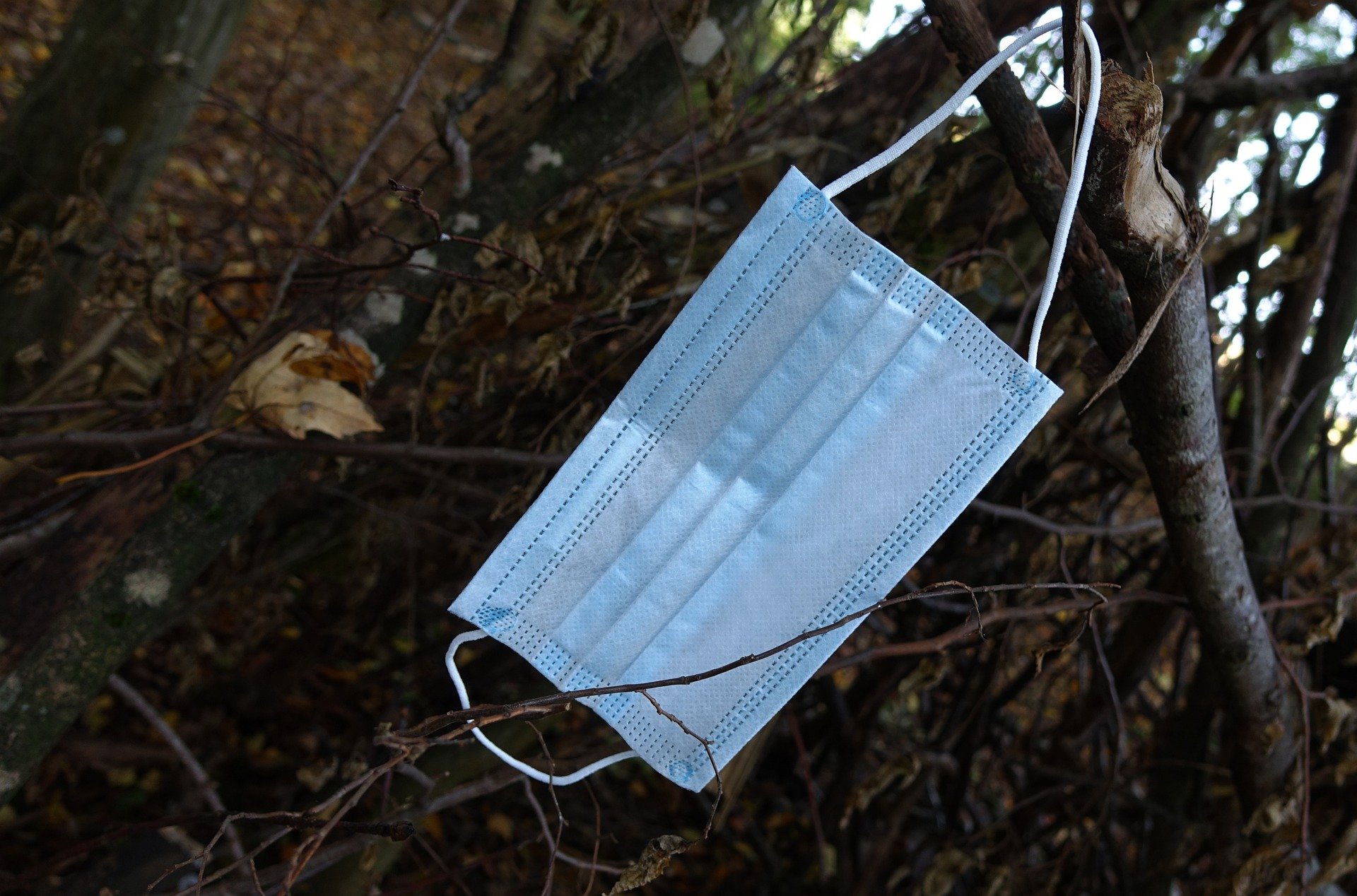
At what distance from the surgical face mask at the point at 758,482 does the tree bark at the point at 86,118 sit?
2.14m

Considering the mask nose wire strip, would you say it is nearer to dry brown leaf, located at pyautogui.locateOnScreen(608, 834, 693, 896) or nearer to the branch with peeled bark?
the branch with peeled bark

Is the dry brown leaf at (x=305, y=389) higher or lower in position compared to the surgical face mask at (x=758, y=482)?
lower

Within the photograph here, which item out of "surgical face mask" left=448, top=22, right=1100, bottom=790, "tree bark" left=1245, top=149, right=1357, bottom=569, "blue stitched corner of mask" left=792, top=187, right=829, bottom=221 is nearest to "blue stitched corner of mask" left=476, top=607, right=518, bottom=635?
"surgical face mask" left=448, top=22, right=1100, bottom=790

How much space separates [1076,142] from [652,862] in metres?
0.99

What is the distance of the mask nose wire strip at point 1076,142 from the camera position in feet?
3.27

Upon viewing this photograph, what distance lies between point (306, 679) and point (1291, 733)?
104 inches

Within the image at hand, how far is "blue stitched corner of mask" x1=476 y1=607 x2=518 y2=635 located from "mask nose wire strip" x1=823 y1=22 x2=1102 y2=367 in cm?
70

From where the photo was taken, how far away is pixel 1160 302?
1.12 m

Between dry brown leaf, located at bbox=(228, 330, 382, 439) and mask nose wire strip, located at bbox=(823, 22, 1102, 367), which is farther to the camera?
dry brown leaf, located at bbox=(228, 330, 382, 439)

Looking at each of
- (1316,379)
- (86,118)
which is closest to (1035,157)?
(1316,379)

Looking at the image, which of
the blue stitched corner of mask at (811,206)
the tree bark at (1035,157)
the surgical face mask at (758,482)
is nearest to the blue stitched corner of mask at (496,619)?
the surgical face mask at (758,482)

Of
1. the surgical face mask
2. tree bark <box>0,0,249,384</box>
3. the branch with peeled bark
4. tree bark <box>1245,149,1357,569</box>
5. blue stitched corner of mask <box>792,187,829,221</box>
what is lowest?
tree bark <box>0,0,249,384</box>

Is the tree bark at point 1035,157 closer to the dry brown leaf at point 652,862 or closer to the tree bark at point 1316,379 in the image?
the dry brown leaf at point 652,862

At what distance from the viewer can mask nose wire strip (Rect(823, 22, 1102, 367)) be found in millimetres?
998
